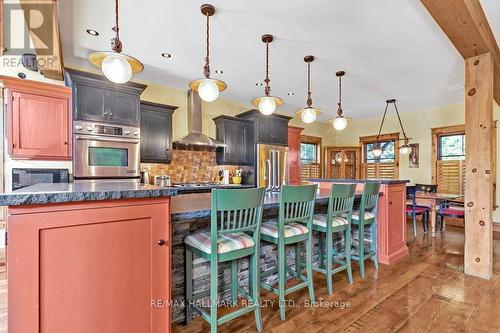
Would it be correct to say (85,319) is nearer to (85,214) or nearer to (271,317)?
(85,214)

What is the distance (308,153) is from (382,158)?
6.40 feet

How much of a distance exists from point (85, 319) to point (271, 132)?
446cm

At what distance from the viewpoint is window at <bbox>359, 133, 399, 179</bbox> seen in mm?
6359

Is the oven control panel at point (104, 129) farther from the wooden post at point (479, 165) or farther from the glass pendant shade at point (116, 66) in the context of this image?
the wooden post at point (479, 165)

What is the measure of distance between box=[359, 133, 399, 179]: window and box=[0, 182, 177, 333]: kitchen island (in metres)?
6.49

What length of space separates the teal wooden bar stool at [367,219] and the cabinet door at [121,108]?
10.5 feet

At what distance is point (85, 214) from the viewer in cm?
120

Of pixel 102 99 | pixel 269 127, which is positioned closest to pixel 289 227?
pixel 102 99

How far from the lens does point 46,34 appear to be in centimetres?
242

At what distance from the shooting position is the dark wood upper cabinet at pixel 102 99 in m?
3.18

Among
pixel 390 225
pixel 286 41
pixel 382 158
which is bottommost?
pixel 390 225

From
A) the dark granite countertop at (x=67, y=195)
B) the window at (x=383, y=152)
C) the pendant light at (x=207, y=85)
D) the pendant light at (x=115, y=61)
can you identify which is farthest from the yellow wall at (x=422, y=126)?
the dark granite countertop at (x=67, y=195)

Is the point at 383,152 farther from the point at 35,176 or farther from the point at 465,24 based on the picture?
the point at 35,176

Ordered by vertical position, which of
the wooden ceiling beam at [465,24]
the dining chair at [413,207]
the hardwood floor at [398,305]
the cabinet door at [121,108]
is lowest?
the hardwood floor at [398,305]
